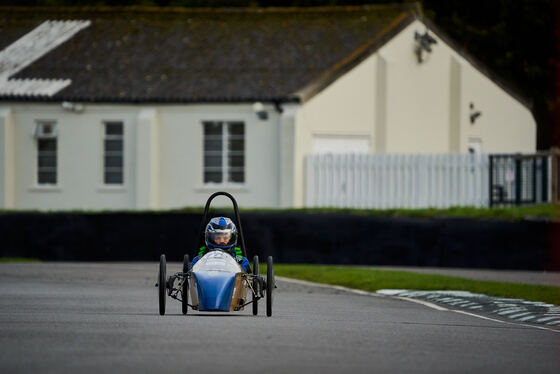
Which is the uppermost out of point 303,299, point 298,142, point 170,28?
point 170,28

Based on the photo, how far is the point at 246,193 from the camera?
3928 cm

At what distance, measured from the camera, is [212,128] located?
4006 centimetres

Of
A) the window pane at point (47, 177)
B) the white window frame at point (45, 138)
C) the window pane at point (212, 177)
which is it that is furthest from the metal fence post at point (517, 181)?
the window pane at point (47, 177)

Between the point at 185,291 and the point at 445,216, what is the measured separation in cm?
1488

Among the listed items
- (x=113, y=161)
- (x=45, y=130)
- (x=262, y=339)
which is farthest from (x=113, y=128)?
(x=262, y=339)

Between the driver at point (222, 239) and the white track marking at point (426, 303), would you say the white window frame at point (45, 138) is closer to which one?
the white track marking at point (426, 303)

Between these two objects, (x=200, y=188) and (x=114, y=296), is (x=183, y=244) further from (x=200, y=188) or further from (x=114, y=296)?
(x=114, y=296)

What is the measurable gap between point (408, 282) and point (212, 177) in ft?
53.1

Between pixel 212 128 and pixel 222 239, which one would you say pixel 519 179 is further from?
pixel 222 239

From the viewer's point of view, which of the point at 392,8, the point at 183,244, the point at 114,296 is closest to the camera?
the point at 114,296

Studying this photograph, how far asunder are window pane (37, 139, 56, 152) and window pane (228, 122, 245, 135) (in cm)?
508

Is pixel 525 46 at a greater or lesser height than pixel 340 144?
greater

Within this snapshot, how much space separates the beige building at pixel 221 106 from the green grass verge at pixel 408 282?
11.0 metres

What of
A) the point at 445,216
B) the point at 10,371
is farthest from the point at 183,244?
the point at 10,371
